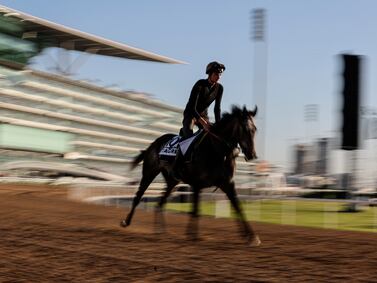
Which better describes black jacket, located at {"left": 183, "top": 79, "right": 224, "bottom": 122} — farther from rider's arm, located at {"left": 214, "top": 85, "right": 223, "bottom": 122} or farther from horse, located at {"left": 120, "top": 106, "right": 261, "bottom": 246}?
horse, located at {"left": 120, "top": 106, "right": 261, "bottom": 246}

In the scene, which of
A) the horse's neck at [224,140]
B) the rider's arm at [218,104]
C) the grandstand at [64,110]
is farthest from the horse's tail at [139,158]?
the grandstand at [64,110]

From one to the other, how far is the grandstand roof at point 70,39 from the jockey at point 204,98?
5235 cm

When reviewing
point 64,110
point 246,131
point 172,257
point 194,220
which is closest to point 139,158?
point 194,220

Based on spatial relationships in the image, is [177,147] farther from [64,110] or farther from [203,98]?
[64,110]

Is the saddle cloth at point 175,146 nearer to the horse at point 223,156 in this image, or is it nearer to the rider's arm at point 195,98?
the horse at point 223,156

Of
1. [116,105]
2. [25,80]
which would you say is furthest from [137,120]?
[25,80]

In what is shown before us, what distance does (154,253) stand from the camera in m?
7.60

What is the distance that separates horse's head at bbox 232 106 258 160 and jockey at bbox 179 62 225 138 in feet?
1.88

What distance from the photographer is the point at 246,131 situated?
870cm

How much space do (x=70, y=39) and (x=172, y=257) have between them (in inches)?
2575

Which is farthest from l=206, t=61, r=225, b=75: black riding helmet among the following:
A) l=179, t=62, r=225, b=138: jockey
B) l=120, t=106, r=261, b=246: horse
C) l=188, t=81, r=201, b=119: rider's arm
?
l=120, t=106, r=261, b=246: horse

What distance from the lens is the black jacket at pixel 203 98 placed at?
938 centimetres

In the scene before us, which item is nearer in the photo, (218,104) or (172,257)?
(172,257)

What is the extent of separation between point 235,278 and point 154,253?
1995 millimetres
